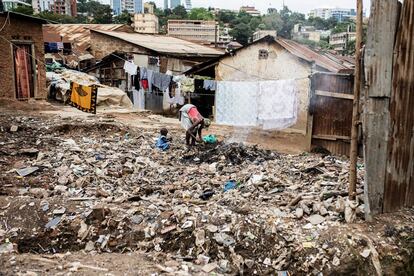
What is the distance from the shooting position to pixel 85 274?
4.21m

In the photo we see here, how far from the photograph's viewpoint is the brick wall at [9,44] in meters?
13.4

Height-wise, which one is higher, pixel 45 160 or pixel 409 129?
pixel 409 129

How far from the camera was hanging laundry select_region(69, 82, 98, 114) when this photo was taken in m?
13.0

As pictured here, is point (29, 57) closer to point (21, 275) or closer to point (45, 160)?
point (45, 160)

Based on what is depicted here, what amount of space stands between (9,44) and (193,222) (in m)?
11.4

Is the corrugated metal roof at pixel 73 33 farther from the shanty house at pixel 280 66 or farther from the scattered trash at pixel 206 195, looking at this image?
the scattered trash at pixel 206 195

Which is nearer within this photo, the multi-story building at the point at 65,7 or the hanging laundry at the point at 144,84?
the hanging laundry at the point at 144,84

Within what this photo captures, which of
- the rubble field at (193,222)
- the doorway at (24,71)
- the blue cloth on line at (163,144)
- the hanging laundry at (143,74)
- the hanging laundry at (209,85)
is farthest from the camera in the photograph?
the hanging laundry at (143,74)

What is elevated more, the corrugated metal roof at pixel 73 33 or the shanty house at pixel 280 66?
Result: the corrugated metal roof at pixel 73 33

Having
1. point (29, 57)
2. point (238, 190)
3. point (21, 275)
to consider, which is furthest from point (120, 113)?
point (21, 275)

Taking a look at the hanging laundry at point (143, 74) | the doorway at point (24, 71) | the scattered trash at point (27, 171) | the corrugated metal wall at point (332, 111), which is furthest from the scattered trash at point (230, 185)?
the doorway at point (24, 71)

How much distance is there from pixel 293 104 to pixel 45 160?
649cm

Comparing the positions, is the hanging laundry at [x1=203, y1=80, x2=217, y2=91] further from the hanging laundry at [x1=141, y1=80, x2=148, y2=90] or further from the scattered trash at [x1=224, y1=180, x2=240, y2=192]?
the scattered trash at [x1=224, y1=180, x2=240, y2=192]

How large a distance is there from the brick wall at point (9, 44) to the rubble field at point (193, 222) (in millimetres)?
6876
